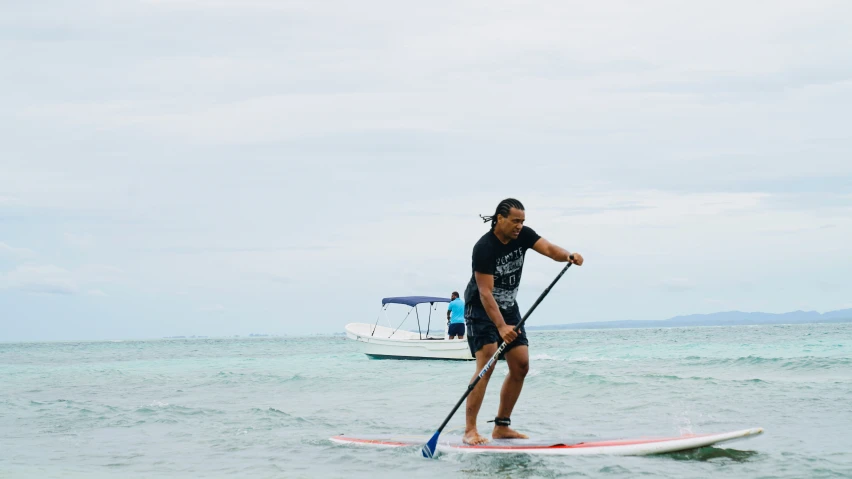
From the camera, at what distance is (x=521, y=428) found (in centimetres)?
852

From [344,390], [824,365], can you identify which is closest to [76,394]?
[344,390]

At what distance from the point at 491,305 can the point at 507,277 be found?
333mm

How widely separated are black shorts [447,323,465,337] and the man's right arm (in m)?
18.0

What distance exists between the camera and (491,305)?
6363mm

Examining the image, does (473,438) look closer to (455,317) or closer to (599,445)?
(599,445)

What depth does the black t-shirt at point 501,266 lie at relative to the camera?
643 cm

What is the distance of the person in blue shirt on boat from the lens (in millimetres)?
23337

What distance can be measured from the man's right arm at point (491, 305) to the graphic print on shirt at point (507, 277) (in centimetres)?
12

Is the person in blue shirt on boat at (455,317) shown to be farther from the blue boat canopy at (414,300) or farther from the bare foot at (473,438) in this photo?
the bare foot at (473,438)

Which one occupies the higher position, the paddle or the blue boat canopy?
the blue boat canopy

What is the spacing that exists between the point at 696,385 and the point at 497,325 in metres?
8.17

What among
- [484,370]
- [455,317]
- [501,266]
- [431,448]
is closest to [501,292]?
[501,266]

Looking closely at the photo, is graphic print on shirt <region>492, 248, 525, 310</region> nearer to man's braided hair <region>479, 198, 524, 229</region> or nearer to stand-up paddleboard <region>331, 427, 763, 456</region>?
man's braided hair <region>479, 198, 524, 229</region>


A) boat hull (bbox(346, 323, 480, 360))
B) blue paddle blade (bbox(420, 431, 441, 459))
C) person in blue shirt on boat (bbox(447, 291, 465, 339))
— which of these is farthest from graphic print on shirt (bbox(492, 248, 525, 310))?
boat hull (bbox(346, 323, 480, 360))
